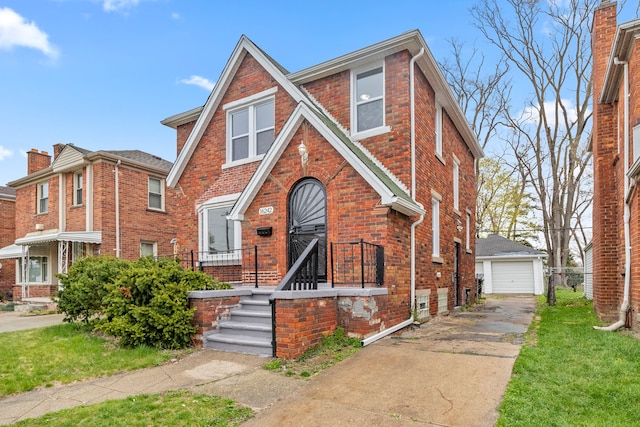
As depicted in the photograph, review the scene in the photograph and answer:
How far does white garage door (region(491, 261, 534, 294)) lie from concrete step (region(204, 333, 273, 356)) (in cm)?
2133

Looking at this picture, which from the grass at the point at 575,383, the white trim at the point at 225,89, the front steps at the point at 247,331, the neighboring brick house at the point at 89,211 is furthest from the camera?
the neighboring brick house at the point at 89,211

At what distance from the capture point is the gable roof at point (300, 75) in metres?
8.46

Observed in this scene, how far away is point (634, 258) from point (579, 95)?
2236cm

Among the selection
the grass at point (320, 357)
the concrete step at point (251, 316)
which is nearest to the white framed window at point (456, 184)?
the grass at point (320, 357)

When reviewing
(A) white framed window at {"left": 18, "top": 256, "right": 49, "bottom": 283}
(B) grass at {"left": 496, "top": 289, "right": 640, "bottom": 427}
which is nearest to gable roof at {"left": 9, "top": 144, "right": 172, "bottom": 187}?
(A) white framed window at {"left": 18, "top": 256, "right": 49, "bottom": 283}

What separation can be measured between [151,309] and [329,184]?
3976 mm

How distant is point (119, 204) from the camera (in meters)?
15.5

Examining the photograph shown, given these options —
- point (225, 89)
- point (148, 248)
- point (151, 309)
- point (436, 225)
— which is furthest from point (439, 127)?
point (148, 248)

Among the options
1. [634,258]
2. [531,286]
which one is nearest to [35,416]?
[634,258]

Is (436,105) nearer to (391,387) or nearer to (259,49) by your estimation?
(259,49)

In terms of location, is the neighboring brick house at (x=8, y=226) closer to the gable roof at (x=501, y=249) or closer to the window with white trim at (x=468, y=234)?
the window with white trim at (x=468, y=234)

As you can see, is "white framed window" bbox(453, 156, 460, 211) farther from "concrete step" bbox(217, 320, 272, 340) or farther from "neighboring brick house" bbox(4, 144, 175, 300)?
"neighboring brick house" bbox(4, 144, 175, 300)

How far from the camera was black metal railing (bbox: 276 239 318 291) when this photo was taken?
607 cm

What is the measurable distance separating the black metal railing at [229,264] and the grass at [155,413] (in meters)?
5.23
